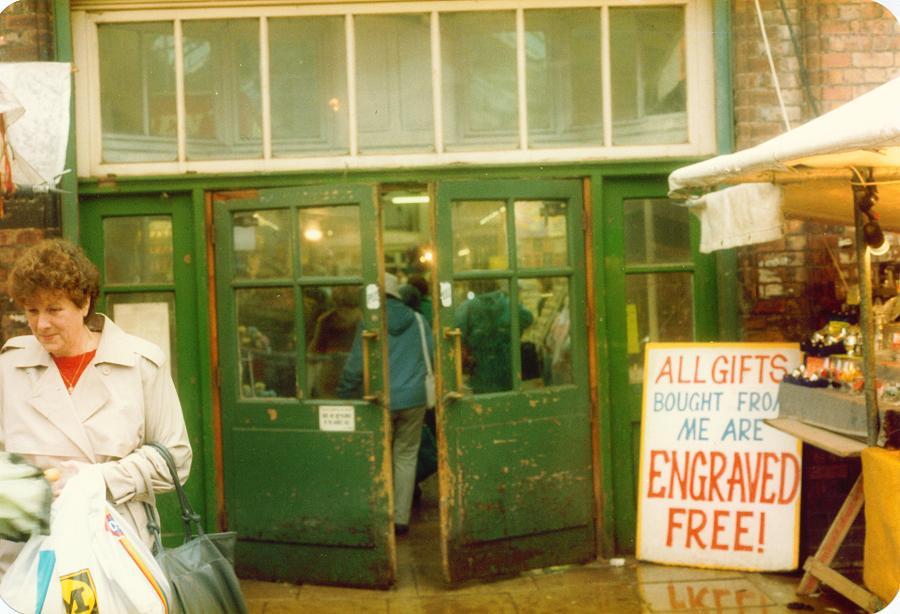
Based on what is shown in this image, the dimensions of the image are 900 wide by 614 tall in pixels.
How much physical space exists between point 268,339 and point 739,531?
2709mm

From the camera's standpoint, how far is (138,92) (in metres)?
5.32

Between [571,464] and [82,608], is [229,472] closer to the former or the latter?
[571,464]

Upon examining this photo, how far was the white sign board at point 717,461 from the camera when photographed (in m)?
4.99

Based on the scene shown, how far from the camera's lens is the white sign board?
197 inches

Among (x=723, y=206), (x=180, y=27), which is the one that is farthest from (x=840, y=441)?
(x=180, y=27)

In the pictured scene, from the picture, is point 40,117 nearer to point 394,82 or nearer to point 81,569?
point 394,82

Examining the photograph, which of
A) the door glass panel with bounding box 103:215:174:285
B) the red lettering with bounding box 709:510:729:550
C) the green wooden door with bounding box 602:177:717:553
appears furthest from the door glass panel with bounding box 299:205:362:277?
the red lettering with bounding box 709:510:729:550

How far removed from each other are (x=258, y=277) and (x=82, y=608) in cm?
282

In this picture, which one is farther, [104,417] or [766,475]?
[766,475]

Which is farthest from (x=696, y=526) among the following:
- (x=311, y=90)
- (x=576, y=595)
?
(x=311, y=90)

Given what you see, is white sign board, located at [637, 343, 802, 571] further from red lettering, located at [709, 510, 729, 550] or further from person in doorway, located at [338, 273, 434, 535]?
person in doorway, located at [338, 273, 434, 535]

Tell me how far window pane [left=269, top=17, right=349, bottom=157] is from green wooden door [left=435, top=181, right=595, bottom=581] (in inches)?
31.4

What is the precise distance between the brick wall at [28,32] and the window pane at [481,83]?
2.15 metres

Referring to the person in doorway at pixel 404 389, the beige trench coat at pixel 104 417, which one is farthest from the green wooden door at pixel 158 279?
the beige trench coat at pixel 104 417
